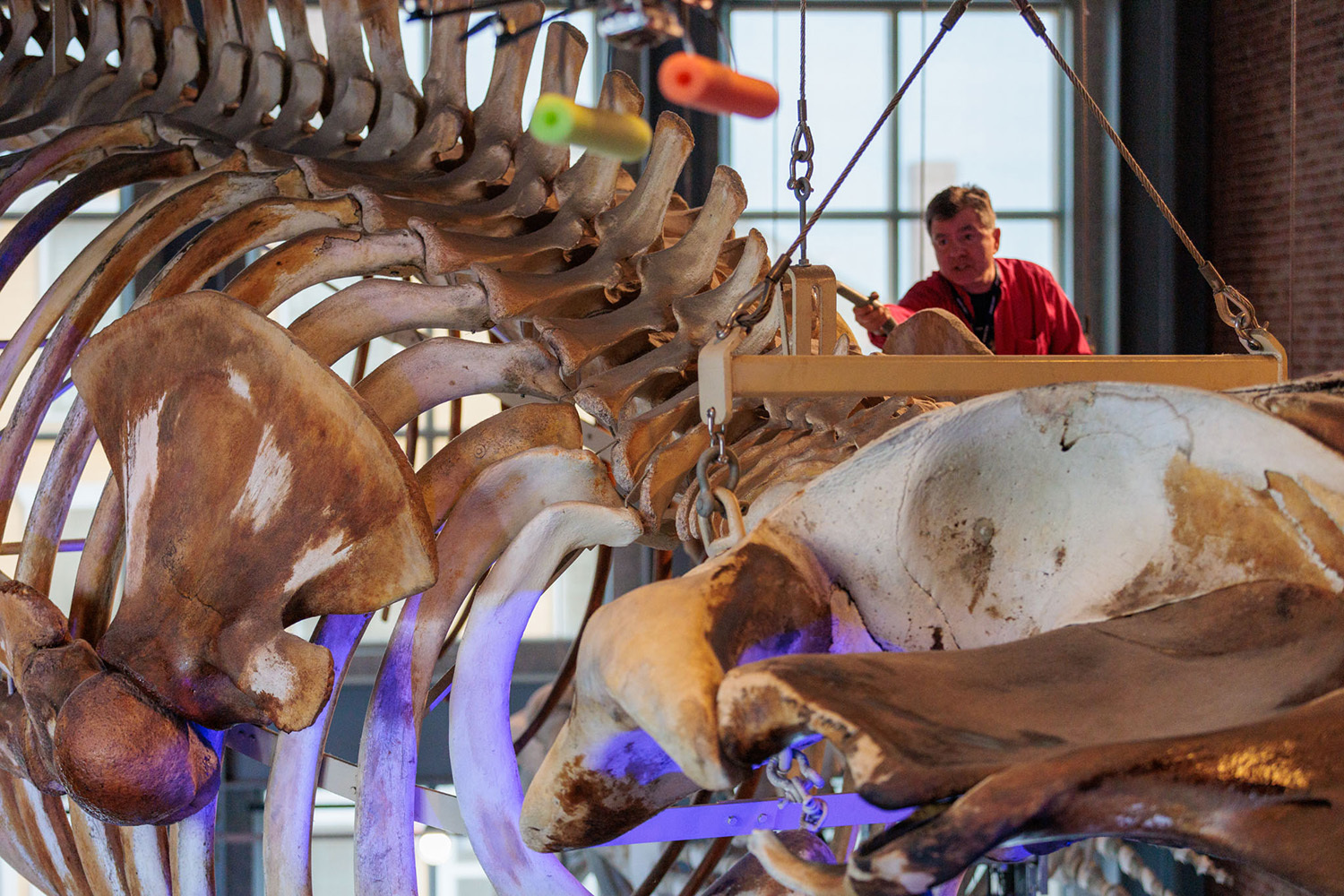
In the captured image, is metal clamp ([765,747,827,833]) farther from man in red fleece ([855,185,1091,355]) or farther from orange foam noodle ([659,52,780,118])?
man in red fleece ([855,185,1091,355])

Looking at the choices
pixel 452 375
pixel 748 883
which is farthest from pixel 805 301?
pixel 748 883

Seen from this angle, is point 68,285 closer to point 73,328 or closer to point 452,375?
point 73,328

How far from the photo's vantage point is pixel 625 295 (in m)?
2.01

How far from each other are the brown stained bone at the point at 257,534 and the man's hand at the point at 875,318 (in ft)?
4.99

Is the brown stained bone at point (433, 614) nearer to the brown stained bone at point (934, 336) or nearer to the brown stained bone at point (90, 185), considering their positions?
the brown stained bone at point (934, 336)

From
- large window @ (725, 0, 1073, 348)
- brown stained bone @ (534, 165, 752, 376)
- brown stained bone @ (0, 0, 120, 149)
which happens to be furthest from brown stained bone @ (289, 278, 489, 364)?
large window @ (725, 0, 1073, 348)

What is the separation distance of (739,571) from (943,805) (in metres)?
0.38

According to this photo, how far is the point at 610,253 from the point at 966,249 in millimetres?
1644

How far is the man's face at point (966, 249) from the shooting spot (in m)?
3.36

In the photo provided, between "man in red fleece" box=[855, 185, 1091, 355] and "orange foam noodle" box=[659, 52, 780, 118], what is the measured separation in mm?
1982

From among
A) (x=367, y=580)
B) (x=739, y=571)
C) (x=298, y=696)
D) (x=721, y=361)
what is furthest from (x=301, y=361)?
(x=739, y=571)

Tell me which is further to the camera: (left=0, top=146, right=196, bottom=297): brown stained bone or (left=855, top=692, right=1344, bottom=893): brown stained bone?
(left=0, top=146, right=196, bottom=297): brown stained bone

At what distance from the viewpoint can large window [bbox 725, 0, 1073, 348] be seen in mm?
5547

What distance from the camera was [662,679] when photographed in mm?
924
